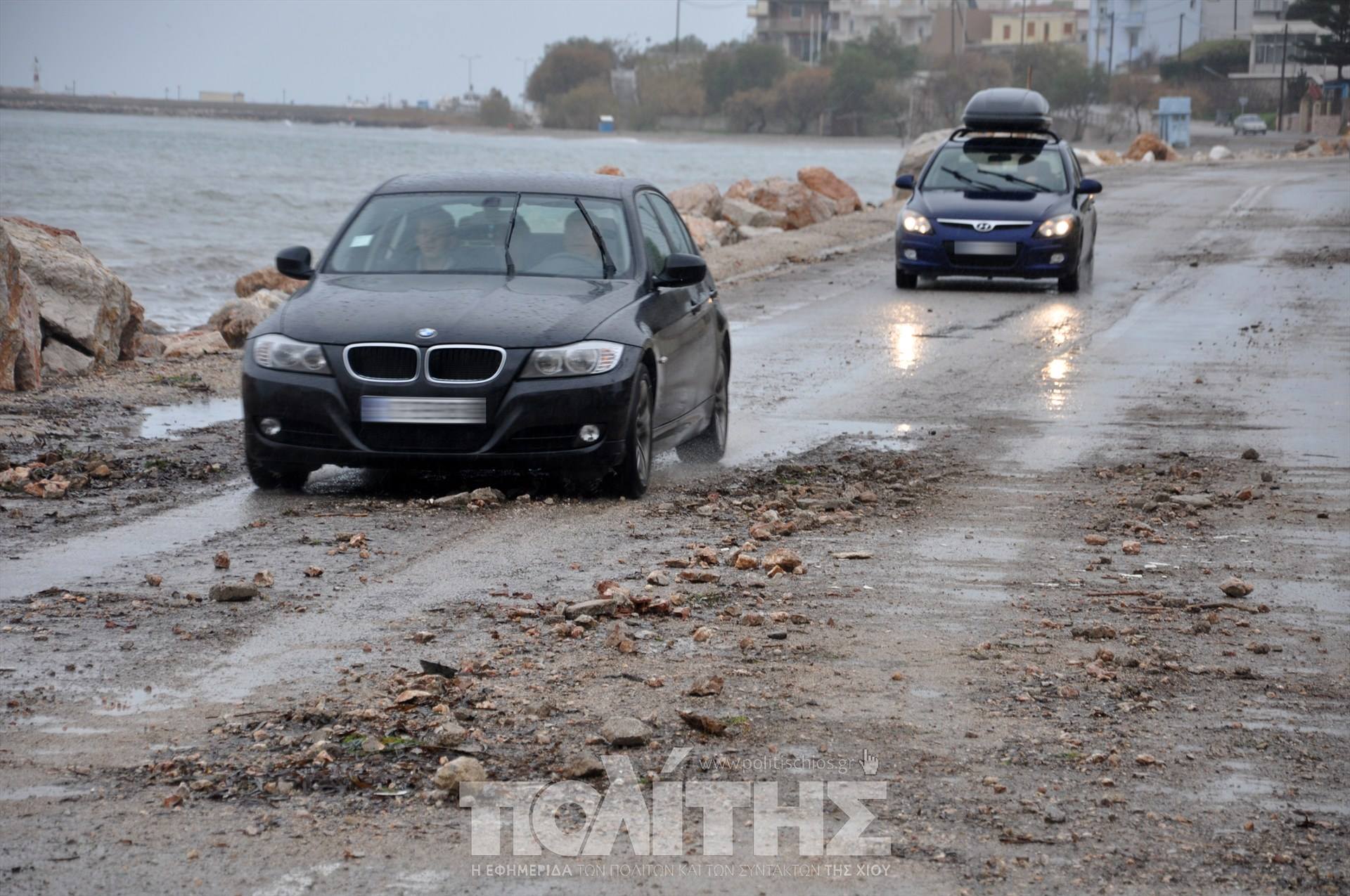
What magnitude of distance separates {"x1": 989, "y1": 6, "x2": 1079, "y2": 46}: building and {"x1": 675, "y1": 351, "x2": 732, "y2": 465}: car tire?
7261 inches

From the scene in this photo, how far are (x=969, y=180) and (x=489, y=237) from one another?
13.0m

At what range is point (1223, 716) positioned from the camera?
17.4 ft

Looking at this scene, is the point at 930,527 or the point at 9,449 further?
the point at 9,449

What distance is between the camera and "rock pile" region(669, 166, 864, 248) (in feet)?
109

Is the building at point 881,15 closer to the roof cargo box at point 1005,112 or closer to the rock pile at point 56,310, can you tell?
the roof cargo box at point 1005,112

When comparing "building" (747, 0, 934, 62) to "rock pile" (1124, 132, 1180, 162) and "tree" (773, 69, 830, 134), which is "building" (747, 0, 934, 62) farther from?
"rock pile" (1124, 132, 1180, 162)

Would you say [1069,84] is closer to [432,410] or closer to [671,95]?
[671,95]

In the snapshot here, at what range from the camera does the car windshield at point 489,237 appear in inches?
374

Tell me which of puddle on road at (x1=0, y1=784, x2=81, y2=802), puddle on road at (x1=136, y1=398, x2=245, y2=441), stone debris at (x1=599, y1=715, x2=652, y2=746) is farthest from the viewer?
puddle on road at (x1=136, y1=398, x2=245, y2=441)

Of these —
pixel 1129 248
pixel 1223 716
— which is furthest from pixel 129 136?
pixel 1223 716

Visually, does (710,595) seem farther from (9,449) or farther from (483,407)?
(9,449)

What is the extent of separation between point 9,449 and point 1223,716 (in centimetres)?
705

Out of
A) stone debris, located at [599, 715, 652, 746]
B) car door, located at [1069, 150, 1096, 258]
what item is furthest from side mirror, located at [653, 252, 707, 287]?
car door, located at [1069, 150, 1096, 258]

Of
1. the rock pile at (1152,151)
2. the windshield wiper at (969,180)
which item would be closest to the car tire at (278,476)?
the windshield wiper at (969,180)
